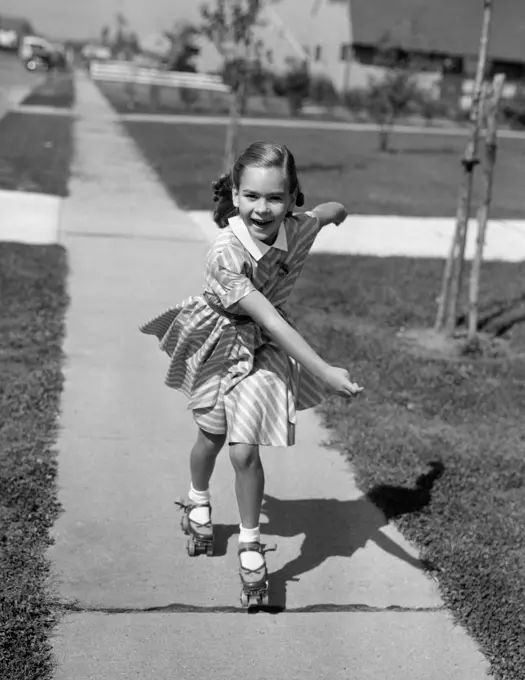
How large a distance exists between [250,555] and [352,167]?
12.6m

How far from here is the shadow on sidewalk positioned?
11.9 feet

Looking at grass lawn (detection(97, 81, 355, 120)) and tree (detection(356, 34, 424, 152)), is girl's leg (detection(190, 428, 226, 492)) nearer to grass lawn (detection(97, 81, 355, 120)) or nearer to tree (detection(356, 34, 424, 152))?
tree (detection(356, 34, 424, 152))

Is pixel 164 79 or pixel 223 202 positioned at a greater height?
pixel 223 202

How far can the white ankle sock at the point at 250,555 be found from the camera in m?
3.29

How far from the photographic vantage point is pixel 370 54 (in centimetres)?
4238

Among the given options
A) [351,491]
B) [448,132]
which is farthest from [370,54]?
[351,491]

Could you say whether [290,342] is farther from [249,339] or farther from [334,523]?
[334,523]

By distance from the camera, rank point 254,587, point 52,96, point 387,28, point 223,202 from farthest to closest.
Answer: point 387,28 < point 52,96 < point 223,202 < point 254,587

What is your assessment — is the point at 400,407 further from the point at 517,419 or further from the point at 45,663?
the point at 45,663

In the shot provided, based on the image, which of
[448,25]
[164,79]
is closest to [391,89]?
[164,79]

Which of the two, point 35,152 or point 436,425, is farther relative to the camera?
point 35,152

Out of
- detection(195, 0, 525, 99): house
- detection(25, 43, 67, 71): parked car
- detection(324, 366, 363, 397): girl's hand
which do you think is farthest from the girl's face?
detection(25, 43, 67, 71): parked car

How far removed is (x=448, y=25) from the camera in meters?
42.7

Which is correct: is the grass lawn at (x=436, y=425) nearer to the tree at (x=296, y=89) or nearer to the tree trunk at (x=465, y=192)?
the tree trunk at (x=465, y=192)
